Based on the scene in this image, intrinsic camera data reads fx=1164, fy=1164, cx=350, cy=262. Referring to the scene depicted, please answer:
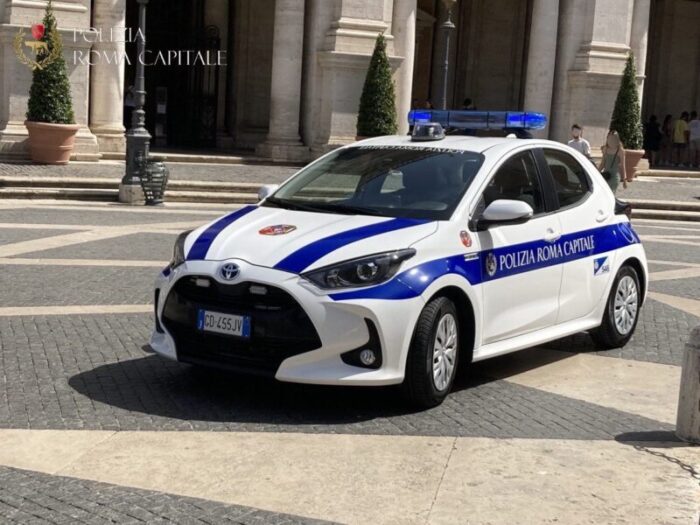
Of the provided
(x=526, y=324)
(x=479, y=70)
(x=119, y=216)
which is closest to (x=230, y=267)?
(x=526, y=324)

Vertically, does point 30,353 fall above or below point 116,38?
below

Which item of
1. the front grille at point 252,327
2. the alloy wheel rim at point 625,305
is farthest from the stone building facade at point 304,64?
the front grille at point 252,327

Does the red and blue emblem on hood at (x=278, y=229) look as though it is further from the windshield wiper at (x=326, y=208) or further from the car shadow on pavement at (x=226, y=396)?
the car shadow on pavement at (x=226, y=396)

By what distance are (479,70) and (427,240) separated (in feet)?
93.1

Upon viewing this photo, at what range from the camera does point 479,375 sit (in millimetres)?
7723

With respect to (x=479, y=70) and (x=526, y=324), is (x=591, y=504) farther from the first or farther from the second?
(x=479, y=70)

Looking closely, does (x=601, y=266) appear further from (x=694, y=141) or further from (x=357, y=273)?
(x=694, y=141)

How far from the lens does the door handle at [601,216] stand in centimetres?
850

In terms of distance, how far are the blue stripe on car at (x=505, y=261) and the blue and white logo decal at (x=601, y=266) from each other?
0.06 meters

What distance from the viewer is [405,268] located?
21.4 ft

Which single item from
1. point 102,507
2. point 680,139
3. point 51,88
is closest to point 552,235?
point 102,507

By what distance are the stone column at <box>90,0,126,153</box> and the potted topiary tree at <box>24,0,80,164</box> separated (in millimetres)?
1636

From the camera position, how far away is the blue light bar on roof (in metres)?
13.9

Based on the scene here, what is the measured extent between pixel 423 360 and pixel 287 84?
19271 millimetres
